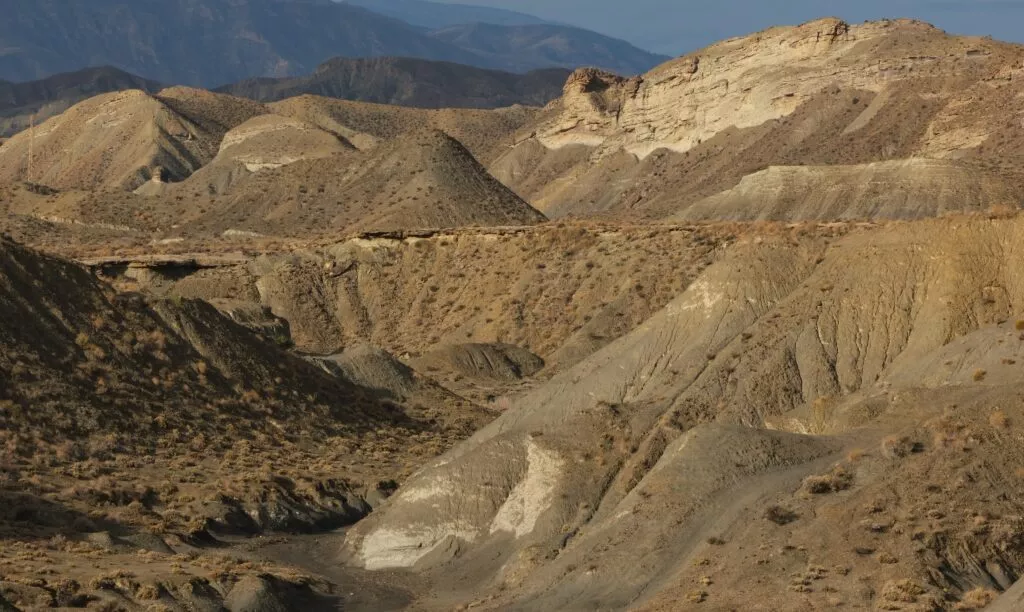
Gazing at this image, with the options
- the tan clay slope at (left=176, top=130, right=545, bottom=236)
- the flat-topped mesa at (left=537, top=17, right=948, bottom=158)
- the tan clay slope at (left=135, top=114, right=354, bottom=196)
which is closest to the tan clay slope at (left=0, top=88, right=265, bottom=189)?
the tan clay slope at (left=135, top=114, right=354, bottom=196)

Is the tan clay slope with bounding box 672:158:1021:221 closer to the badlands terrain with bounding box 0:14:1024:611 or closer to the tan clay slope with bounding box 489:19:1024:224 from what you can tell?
the badlands terrain with bounding box 0:14:1024:611

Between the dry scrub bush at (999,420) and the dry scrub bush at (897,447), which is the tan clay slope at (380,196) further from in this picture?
the dry scrub bush at (999,420)

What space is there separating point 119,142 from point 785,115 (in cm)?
7691

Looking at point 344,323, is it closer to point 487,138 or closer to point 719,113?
point 719,113

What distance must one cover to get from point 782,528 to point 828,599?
287 cm

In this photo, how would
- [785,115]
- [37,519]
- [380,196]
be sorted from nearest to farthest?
[37,519]
[380,196]
[785,115]

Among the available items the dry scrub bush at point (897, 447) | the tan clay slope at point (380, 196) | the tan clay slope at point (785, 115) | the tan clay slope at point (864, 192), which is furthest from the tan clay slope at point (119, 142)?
the dry scrub bush at point (897, 447)

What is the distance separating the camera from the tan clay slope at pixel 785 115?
10969 centimetres

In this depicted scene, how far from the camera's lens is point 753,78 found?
439ft

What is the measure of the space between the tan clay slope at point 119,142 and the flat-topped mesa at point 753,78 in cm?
4264

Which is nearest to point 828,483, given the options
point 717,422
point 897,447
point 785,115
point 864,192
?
point 897,447

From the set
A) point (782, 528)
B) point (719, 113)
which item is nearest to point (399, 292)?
point (782, 528)

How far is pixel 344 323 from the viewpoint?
78.1 meters

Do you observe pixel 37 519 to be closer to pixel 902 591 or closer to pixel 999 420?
pixel 999 420
